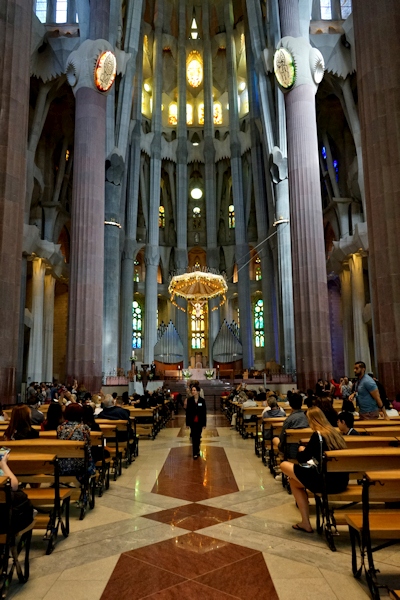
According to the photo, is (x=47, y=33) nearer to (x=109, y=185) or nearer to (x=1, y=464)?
(x=109, y=185)

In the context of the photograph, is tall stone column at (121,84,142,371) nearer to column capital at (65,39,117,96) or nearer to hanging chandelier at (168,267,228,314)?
hanging chandelier at (168,267,228,314)

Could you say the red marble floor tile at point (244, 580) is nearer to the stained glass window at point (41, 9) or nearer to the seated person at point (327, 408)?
the seated person at point (327, 408)

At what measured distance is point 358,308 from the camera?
22781 millimetres

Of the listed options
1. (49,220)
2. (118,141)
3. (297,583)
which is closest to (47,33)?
(118,141)

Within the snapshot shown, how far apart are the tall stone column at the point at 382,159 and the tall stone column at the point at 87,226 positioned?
10.8m

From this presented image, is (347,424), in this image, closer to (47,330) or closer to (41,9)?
(47,330)

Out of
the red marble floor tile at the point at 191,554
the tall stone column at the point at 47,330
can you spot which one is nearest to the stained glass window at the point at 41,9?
the tall stone column at the point at 47,330

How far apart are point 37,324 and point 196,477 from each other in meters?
17.9

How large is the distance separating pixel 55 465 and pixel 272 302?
96.3ft

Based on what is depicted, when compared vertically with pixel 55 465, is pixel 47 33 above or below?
above

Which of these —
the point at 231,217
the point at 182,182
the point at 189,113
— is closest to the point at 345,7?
the point at 182,182

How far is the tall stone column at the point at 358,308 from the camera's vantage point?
22375mm

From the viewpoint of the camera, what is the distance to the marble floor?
3.05 m

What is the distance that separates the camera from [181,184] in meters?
37.2
